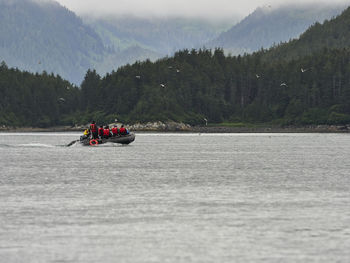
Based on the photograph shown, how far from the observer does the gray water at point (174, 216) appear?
34.3 meters

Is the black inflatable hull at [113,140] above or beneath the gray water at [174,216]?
above

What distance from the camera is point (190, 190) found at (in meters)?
60.2

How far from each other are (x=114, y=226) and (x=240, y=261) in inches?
418

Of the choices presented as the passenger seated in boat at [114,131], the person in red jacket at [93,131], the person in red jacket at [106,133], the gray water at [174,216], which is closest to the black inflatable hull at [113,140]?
the passenger seated in boat at [114,131]

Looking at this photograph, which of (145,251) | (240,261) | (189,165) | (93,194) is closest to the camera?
(240,261)

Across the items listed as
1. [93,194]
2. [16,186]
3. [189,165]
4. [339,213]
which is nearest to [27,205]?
[93,194]

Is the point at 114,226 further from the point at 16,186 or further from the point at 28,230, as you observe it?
the point at 16,186

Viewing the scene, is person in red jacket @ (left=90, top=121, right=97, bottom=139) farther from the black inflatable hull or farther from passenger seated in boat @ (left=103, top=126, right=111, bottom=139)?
passenger seated in boat @ (left=103, top=126, right=111, bottom=139)

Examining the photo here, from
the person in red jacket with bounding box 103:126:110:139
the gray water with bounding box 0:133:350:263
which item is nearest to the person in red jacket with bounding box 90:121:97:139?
the person in red jacket with bounding box 103:126:110:139

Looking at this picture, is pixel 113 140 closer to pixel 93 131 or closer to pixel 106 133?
pixel 106 133

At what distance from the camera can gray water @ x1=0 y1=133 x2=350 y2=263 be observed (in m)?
34.3

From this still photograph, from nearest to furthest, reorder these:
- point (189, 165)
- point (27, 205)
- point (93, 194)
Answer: point (27, 205)
point (93, 194)
point (189, 165)

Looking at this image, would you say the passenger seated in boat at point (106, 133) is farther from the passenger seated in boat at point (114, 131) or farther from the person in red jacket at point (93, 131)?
the person in red jacket at point (93, 131)

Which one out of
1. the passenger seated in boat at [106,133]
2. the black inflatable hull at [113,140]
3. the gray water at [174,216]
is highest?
the passenger seated in boat at [106,133]
